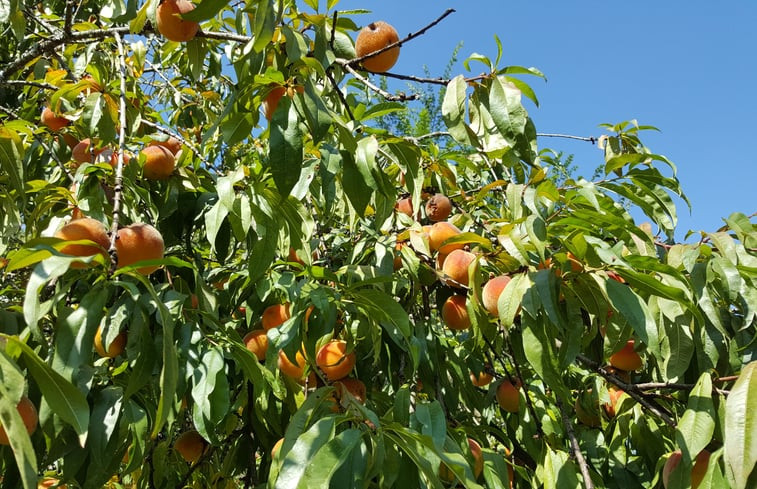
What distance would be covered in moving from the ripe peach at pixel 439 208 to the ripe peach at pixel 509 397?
1.66 feet

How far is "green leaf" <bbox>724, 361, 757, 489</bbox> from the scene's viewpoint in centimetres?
73

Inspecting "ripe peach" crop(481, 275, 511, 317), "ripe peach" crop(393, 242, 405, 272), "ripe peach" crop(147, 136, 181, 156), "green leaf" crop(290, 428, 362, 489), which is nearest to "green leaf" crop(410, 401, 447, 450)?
"green leaf" crop(290, 428, 362, 489)

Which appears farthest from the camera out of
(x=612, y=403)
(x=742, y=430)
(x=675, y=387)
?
(x=612, y=403)

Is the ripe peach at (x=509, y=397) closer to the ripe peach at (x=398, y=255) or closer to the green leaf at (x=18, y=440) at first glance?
the ripe peach at (x=398, y=255)

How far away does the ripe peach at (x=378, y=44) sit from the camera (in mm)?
1183

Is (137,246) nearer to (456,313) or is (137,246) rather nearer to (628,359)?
(456,313)

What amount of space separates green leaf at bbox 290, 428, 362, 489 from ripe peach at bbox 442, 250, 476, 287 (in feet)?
2.17

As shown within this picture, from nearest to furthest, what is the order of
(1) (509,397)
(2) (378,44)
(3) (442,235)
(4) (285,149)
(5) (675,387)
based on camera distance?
(4) (285,149) < (5) (675,387) < (2) (378,44) < (3) (442,235) < (1) (509,397)

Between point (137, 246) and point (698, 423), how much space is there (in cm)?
95

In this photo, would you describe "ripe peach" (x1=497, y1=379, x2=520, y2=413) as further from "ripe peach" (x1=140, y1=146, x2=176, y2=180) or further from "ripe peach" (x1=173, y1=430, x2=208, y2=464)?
"ripe peach" (x1=140, y1=146, x2=176, y2=180)

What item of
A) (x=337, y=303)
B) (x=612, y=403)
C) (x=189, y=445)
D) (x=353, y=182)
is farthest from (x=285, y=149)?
(x=612, y=403)

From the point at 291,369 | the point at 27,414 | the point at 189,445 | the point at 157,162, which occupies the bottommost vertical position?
the point at 189,445

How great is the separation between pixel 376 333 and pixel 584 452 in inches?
37.0

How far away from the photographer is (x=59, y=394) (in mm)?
605
